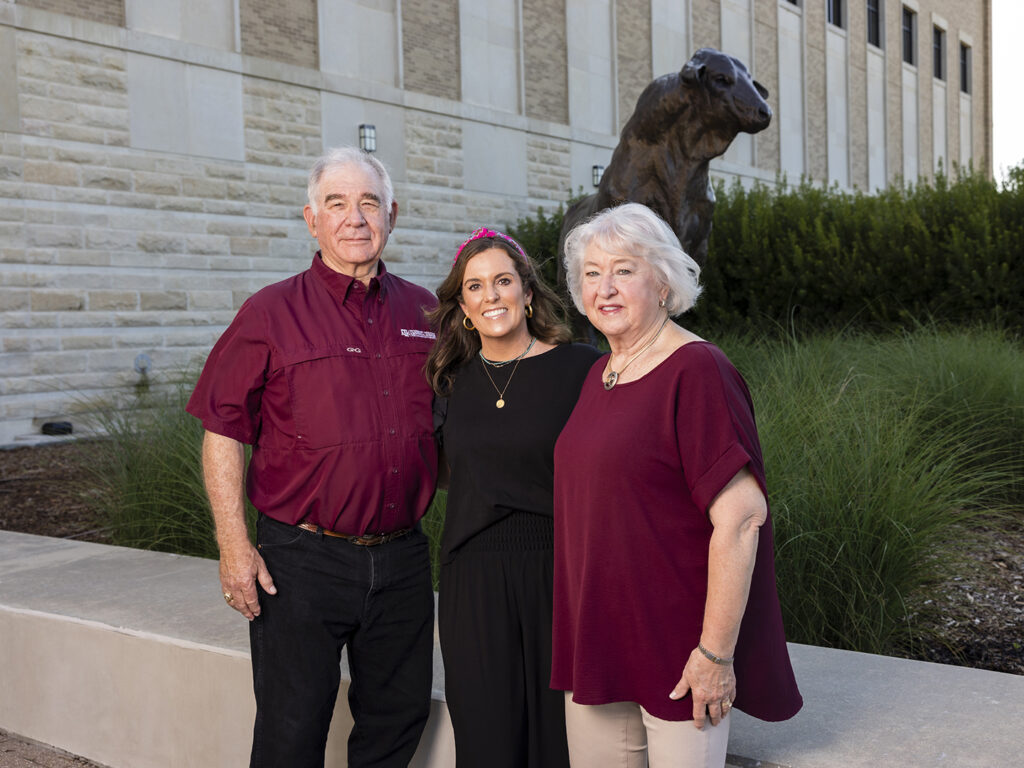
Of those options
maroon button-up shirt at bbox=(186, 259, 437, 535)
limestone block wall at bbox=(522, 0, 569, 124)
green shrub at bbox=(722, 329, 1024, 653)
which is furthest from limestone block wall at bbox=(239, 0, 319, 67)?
maroon button-up shirt at bbox=(186, 259, 437, 535)

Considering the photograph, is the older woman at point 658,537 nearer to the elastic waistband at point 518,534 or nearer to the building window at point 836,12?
the elastic waistband at point 518,534

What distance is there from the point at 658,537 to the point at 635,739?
1.59ft

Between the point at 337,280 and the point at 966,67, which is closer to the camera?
the point at 337,280

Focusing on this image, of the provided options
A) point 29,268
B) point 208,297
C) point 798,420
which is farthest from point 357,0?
point 798,420

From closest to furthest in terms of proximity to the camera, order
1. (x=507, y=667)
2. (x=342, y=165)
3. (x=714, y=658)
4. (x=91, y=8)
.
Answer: (x=714, y=658)
(x=507, y=667)
(x=342, y=165)
(x=91, y=8)

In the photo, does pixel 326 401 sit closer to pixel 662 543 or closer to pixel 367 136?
pixel 662 543

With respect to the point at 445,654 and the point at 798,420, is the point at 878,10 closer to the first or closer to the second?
the point at 798,420

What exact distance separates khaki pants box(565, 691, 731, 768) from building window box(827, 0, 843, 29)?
28.9m

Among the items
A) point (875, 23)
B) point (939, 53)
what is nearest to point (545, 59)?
point (875, 23)

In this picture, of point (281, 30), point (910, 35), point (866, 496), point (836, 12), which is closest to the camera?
point (866, 496)

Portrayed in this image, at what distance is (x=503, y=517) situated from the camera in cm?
260

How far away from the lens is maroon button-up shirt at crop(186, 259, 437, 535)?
2707mm

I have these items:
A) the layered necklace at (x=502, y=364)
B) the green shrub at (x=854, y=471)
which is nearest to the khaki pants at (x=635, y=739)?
the layered necklace at (x=502, y=364)

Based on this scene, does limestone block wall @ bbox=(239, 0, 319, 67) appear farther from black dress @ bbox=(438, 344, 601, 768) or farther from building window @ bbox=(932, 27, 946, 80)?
building window @ bbox=(932, 27, 946, 80)
